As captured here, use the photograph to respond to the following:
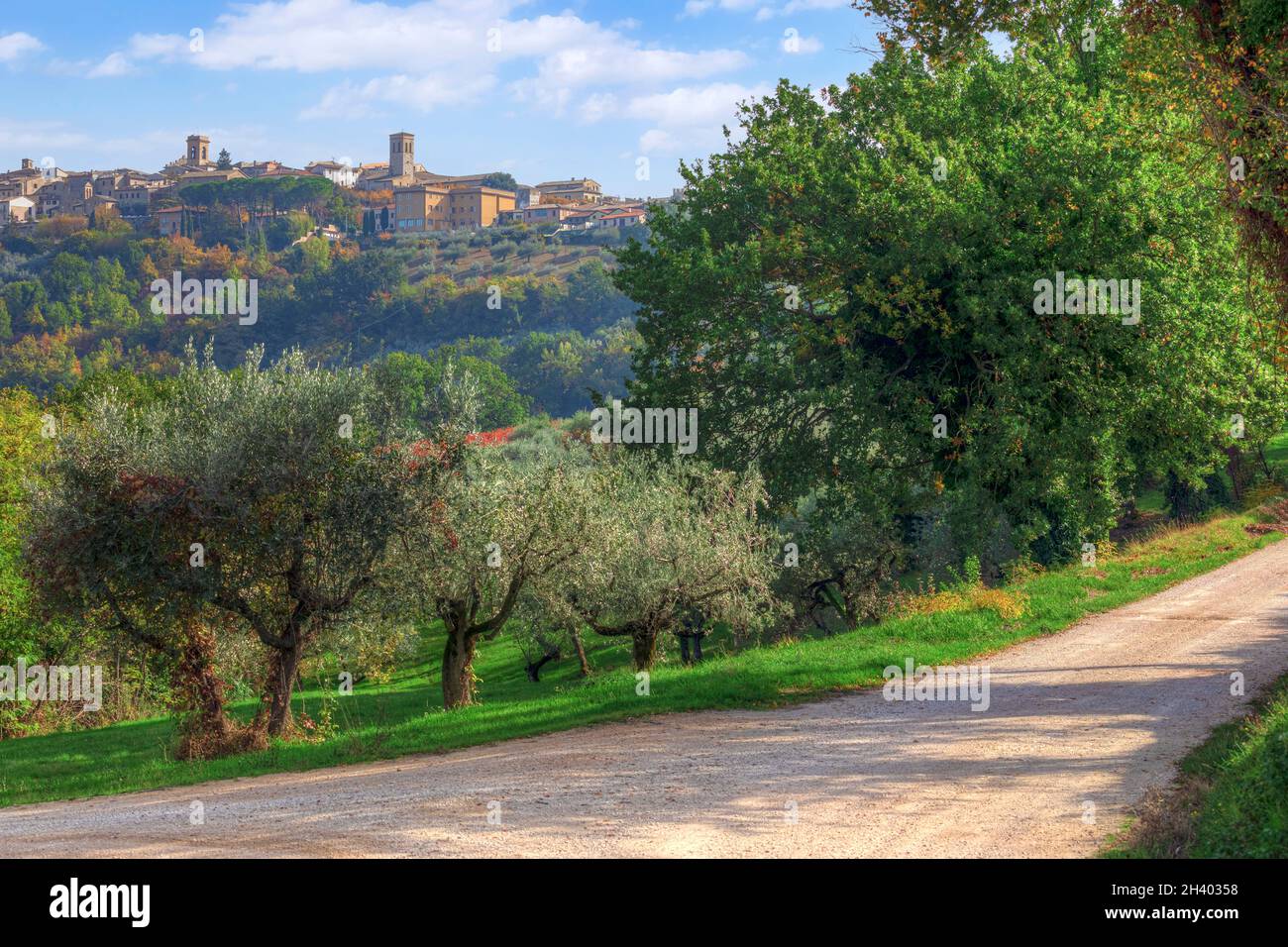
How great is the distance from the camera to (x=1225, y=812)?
10.2m

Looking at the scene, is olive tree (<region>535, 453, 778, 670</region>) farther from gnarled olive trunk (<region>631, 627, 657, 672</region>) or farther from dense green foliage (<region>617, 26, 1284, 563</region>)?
dense green foliage (<region>617, 26, 1284, 563</region>)

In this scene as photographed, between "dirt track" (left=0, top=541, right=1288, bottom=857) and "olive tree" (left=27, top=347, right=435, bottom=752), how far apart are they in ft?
17.7

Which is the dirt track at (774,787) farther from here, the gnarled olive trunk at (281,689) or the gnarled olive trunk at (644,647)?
the gnarled olive trunk at (644,647)

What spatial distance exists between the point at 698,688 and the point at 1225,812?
32.5 feet

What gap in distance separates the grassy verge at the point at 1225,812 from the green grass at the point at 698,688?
7625 millimetres

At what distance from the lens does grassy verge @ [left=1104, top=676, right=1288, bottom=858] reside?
9.56 metres

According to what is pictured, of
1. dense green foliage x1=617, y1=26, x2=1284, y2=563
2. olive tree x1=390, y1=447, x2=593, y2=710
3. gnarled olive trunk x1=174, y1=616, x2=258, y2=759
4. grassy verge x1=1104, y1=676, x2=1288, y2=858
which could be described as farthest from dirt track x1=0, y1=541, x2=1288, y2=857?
dense green foliage x1=617, y1=26, x2=1284, y2=563

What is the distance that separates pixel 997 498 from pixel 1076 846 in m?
19.9

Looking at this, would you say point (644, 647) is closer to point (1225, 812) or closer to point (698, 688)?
point (698, 688)

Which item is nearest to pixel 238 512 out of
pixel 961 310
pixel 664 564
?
pixel 664 564

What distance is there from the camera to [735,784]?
1337 centimetres

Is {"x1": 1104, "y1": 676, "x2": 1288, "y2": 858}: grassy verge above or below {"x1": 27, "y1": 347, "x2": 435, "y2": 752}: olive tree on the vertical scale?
below

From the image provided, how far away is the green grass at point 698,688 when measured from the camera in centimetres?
1806

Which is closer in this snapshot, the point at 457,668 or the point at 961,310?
the point at 457,668
